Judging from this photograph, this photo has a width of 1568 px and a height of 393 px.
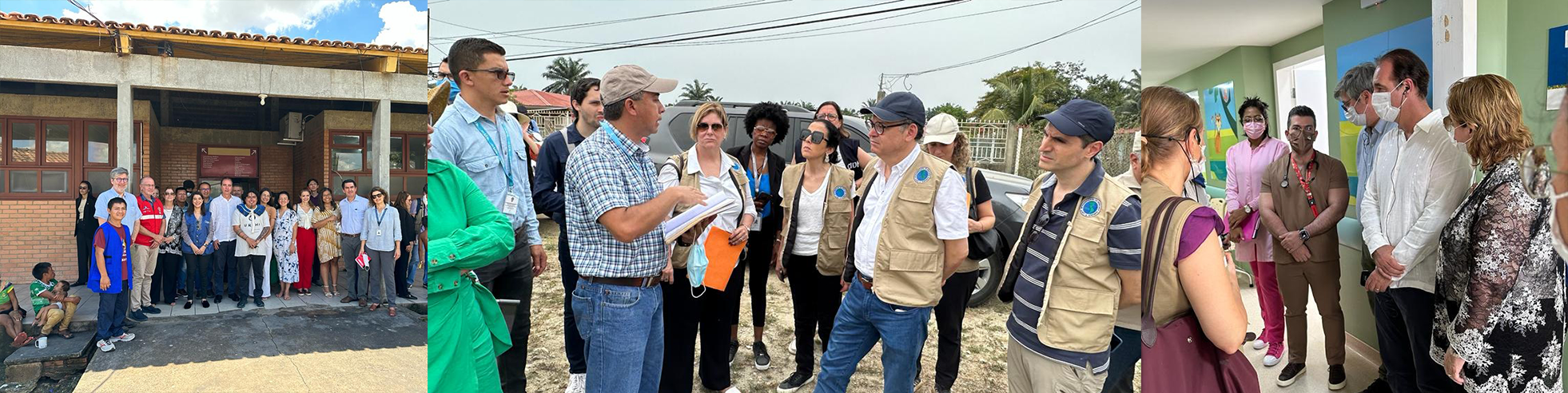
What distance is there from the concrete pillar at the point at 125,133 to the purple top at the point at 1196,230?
3.38m

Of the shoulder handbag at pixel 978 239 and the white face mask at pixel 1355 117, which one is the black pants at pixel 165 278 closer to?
the shoulder handbag at pixel 978 239

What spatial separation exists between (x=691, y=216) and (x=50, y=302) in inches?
117

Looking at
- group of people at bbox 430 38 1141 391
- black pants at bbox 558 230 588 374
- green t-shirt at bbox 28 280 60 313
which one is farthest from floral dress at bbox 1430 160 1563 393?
green t-shirt at bbox 28 280 60 313

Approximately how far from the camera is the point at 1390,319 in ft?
6.09

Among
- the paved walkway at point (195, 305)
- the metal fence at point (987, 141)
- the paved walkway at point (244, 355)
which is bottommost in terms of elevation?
the paved walkway at point (244, 355)

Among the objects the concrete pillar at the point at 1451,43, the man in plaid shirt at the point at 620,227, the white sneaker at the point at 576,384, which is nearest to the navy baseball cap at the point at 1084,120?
the man in plaid shirt at the point at 620,227

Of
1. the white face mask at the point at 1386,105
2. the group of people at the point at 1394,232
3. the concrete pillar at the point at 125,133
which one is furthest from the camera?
the concrete pillar at the point at 125,133

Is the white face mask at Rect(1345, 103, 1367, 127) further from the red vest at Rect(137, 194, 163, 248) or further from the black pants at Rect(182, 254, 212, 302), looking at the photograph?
the red vest at Rect(137, 194, 163, 248)

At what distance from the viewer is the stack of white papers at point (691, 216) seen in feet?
5.20

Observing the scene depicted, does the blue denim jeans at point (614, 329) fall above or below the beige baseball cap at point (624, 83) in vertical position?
below

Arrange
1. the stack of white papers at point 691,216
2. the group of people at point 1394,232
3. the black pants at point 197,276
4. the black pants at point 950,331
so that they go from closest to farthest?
1. the group of people at point 1394,232
2. the stack of white papers at point 691,216
3. the black pants at point 950,331
4. the black pants at point 197,276

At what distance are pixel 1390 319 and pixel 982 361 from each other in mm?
1164

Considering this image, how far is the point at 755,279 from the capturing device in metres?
2.25

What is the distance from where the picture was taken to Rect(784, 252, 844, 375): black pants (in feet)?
7.61
